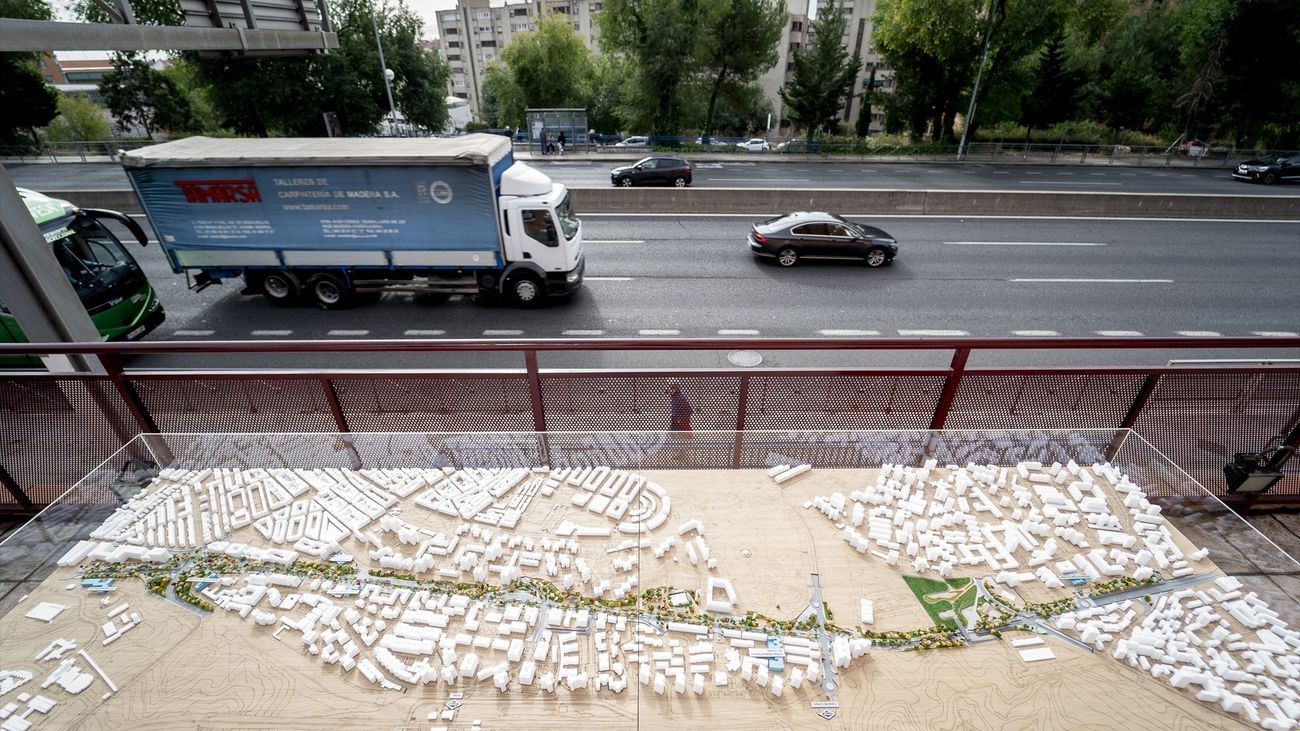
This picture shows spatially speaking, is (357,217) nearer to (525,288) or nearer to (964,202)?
(525,288)

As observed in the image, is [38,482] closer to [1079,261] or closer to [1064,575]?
[1064,575]

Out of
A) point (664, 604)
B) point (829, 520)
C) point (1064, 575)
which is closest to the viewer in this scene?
point (664, 604)

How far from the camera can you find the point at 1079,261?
15258 mm

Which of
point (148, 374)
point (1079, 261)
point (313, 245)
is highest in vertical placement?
point (148, 374)

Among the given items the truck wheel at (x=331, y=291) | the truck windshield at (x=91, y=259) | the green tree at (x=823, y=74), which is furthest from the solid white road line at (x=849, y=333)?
the green tree at (x=823, y=74)

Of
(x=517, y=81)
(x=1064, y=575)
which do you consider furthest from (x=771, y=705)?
(x=517, y=81)

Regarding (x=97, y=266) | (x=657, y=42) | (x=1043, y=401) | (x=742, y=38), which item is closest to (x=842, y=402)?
(x=1043, y=401)

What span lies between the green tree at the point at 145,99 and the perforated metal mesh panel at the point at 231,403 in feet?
164

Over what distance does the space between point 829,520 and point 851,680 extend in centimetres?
118

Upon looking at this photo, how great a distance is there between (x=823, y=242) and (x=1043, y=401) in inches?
395

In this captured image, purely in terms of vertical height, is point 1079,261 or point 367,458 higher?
point 367,458

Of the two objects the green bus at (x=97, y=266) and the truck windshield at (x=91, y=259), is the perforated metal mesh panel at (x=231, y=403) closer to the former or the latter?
the green bus at (x=97, y=266)

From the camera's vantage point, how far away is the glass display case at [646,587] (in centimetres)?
301

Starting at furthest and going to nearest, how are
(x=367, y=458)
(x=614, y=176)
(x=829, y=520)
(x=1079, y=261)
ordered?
(x=614, y=176)
(x=1079, y=261)
(x=367, y=458)
(x=829, y=520)
